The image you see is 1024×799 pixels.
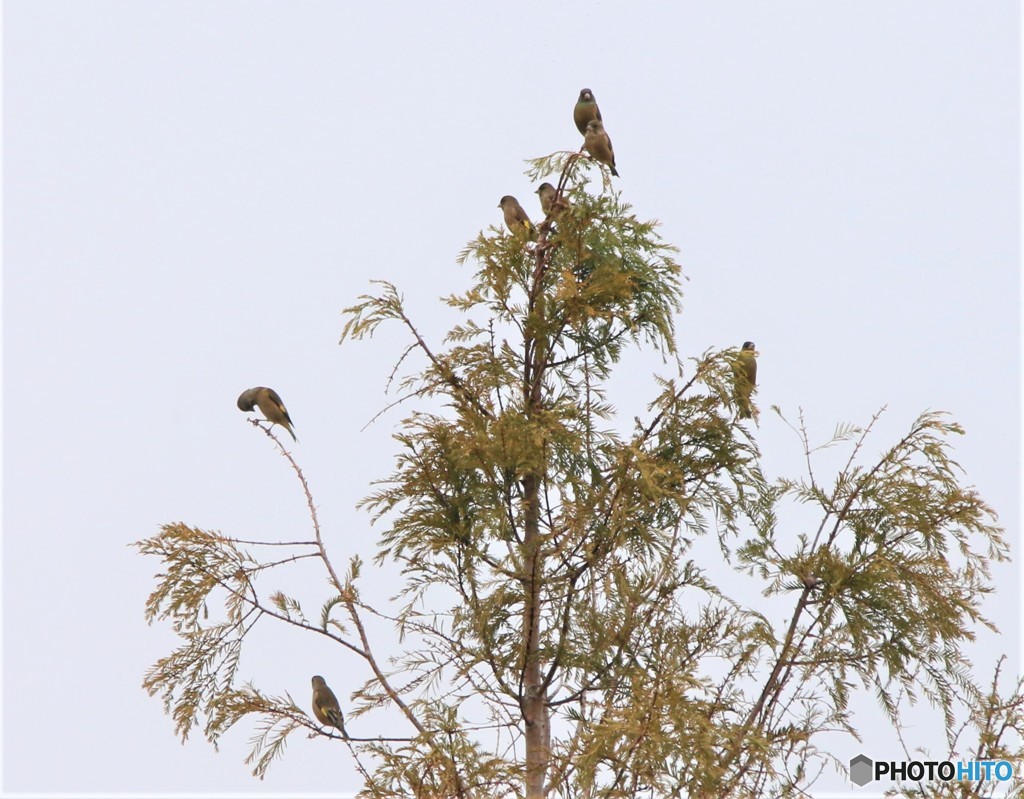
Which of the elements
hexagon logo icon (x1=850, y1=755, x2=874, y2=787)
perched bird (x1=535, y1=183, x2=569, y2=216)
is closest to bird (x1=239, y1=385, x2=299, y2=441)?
perched bird (x1=535, y1=183, x2=569, y2=216)

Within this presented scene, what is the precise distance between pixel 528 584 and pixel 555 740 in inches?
27.6

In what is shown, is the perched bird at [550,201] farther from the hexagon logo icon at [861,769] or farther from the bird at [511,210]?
the hexagon logo icon at [861,769]

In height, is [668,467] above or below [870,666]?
above

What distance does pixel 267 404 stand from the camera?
9.78 m

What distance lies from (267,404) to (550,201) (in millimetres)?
3568

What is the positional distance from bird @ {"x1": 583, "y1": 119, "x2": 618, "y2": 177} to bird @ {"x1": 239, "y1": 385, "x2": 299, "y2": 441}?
317 centimetres

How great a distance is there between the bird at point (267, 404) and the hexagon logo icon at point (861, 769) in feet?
16.2

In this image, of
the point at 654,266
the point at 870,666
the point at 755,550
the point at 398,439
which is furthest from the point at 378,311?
the point at 870,666

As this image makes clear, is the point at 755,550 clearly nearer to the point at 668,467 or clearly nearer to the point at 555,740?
the point at 668,467

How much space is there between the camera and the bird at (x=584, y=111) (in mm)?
8844

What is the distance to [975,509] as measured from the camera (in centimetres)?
Answer: 613

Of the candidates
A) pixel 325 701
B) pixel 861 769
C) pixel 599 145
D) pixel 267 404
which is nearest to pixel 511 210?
pixel 599 145

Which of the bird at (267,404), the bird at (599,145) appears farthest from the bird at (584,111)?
the bird at (267,404)

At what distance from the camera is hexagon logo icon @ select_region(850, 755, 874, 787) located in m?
7.15
